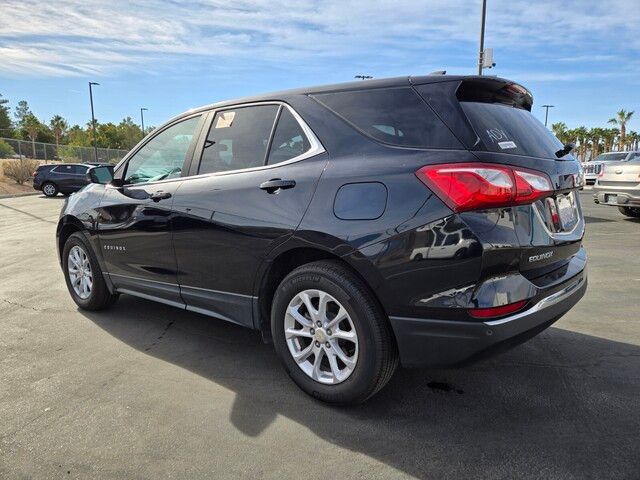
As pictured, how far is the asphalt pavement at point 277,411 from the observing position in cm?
227

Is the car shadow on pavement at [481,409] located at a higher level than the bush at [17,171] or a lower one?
lower

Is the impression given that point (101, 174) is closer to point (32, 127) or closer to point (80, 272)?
point (80, 272)

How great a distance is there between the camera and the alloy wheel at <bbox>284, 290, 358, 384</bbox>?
2.66 metres

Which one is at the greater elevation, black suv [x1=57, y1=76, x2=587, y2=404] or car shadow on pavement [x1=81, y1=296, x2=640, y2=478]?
black suv [x1=57, y1=76, x2=587, y2=404]

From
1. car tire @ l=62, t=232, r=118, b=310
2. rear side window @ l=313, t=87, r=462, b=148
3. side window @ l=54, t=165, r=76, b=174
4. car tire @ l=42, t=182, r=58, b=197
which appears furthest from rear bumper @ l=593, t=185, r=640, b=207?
car tire @ l=42, t=182, r=58, b=197

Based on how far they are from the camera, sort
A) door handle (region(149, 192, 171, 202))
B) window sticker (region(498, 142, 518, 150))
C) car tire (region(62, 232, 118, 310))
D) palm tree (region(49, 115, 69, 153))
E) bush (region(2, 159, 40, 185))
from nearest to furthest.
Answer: window sticker (region(498, 142, 518, 150)) → door handle (region(149, 192, 171, 202)) → car tire (region(62, 232, 118, 310)) → bush (region(2, 159, 40, 185)) → palm tree (region(49, 115, 69, 153))

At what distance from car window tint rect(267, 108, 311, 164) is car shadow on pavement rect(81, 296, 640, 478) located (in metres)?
1.42

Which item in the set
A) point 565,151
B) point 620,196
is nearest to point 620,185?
point 620,196

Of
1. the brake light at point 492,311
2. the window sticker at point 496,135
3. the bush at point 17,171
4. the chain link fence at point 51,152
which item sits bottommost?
the brake light at point 492,311

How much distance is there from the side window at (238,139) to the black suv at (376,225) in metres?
0.01

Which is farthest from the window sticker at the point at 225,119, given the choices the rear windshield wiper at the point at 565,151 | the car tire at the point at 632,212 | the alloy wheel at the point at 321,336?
the car tire at the point at 632,212

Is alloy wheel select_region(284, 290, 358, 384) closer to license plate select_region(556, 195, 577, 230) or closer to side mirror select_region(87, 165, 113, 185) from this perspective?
license plate select_region(556, 195, 577, 230)

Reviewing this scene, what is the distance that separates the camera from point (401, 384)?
3.04 metres

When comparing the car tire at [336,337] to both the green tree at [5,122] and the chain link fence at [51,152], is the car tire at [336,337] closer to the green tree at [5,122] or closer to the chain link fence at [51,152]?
the chain link fence at [51,152]
